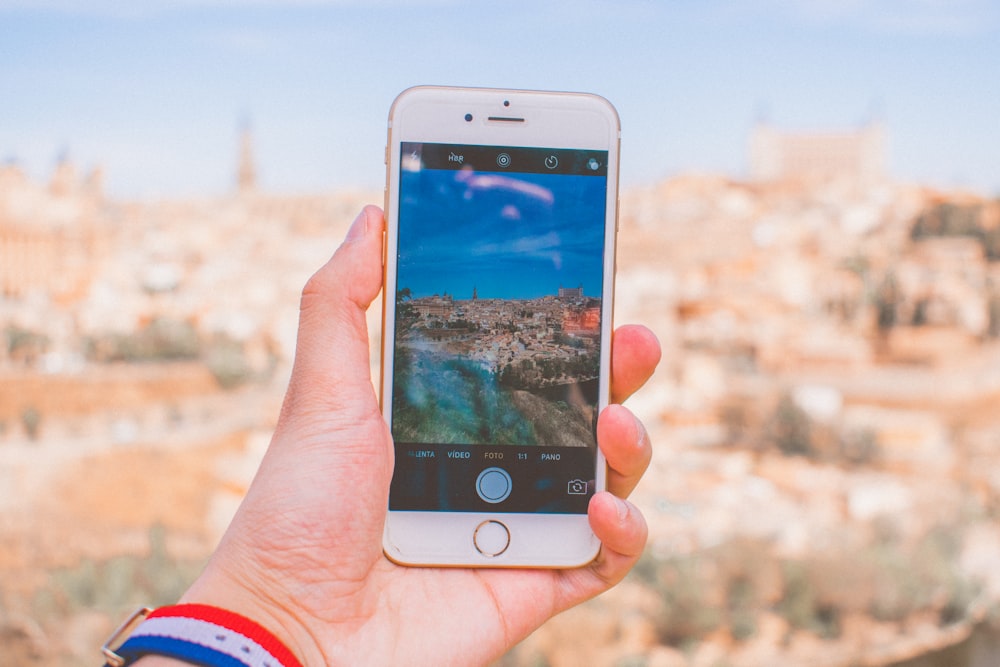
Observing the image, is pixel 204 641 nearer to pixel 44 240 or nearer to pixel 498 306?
pixel 498 306

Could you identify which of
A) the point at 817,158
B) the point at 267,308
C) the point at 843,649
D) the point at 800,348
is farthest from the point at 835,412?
the point at 817,158

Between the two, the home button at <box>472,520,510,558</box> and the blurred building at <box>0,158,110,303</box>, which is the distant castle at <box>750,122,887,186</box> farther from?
the home button at <box>472,520,510,558</box>

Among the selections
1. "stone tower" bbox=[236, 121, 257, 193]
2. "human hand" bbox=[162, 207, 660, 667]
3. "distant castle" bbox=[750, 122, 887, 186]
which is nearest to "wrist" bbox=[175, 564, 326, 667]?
"human hand" bbox=[162, 207, 660, 667]

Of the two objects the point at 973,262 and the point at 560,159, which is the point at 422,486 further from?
the point at 973,262

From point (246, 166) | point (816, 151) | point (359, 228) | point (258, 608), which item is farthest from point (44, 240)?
point (816, 151)

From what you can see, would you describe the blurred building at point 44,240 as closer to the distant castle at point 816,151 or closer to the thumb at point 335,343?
the thumb at point 335,343

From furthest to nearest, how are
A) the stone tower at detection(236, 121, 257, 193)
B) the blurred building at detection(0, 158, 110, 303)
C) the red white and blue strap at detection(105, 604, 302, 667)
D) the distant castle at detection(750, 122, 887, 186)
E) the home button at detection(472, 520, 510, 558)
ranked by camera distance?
the distant castle at detection(750, 122, 887, 186) → the stone tower at detection(236, 121, 257, 193) → the blurred building at detection(0, 158, 110, 303) → the home button at detection(472, 520, 510, 558) → the red white and blue strap at detection(105, 604, 302, 667)

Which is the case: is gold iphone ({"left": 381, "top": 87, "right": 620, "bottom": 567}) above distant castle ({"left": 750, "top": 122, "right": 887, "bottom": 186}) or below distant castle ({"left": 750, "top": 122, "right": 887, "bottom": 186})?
below
